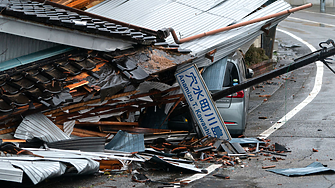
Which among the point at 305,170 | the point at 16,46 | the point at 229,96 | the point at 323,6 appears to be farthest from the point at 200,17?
the point at 323,6

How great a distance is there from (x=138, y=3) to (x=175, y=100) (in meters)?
3.87

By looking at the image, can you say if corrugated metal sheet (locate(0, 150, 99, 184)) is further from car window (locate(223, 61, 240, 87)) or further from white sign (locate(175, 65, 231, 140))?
car window (locate(223, 61, 240, 87))

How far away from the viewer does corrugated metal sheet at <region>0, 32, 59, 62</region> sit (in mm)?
7750

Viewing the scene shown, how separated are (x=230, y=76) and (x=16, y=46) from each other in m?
5.08

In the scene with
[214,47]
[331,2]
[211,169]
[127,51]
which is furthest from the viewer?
[331,2]

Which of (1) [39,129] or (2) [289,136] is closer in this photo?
(1) [39,129]

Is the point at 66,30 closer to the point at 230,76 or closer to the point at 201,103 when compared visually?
the point at 201,103

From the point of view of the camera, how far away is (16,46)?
7.89 meters

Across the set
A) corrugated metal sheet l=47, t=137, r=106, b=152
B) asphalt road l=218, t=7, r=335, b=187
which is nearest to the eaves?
corrugated metal sheet l=47, t=137, r=106, b=152

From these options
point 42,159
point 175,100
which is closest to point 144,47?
point 175,100

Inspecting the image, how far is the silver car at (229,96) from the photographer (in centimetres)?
958

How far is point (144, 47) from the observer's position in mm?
8633

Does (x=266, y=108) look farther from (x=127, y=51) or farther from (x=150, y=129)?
(x=127, y=51)

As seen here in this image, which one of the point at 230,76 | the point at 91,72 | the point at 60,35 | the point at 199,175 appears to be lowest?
Result: the point at 199,175
